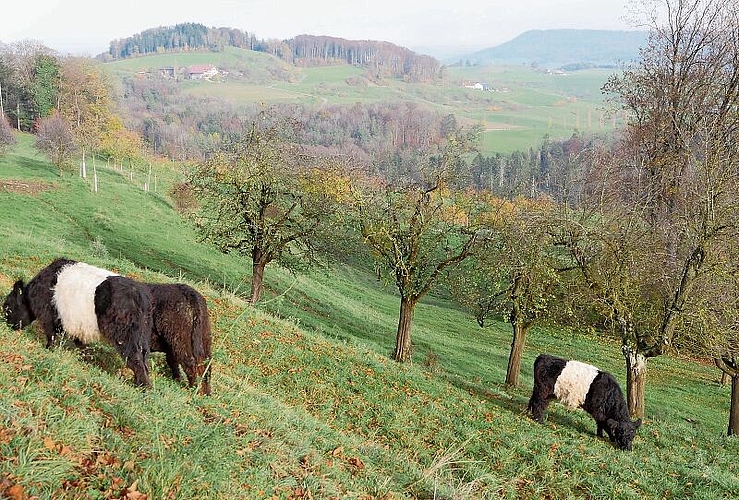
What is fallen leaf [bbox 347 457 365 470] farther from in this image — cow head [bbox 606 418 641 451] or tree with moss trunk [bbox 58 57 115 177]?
tree with moss trunk [bbox 58 57 115 177]

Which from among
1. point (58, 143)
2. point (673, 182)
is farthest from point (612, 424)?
point (58, 143)

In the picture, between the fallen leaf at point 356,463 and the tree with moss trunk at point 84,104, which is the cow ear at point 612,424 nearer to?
the fallen leaf at point 356,463

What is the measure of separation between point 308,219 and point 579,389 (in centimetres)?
1414

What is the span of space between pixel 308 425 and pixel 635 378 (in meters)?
13.7

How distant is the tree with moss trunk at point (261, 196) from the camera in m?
23.3

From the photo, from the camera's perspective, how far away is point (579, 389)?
51.2 feet

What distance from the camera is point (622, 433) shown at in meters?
15.0

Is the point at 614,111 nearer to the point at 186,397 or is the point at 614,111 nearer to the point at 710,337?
the point at 710,337

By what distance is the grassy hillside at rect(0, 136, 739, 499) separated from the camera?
582cm

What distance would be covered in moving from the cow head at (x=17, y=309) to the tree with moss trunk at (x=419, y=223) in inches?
486

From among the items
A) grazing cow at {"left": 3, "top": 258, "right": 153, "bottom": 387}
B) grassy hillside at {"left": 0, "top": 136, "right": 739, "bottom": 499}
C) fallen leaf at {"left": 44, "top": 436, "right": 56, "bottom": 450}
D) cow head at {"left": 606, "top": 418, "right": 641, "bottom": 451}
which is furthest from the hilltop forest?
fallen leaf at {"left": 44, "top": 436, "right": 56, "bottom": 450}

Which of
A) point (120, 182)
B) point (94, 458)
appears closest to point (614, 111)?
point (94, 458)

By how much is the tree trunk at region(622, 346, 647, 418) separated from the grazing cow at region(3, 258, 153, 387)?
53.2ft

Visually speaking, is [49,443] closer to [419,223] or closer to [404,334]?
[419,223]
